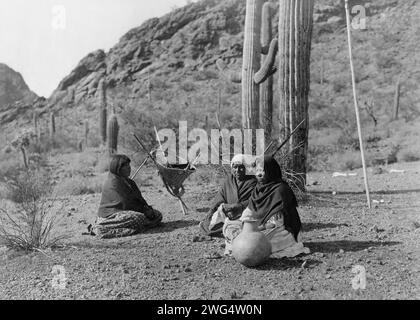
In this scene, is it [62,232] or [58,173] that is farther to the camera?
[58,173]

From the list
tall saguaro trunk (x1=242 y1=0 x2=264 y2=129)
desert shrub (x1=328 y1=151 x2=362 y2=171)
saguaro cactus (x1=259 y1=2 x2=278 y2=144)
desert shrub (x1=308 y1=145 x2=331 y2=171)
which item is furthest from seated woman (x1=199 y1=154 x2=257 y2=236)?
desert shrub (x1=328 y1=151 x2=362 y2=171)

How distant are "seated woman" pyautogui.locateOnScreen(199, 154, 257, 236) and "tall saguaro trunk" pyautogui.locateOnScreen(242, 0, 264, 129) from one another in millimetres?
3390

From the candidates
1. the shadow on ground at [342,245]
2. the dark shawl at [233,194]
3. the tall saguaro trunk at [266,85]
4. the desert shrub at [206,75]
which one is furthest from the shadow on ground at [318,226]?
the desert shrub at [206,75]

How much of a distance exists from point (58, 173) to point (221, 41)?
2394 centimetres

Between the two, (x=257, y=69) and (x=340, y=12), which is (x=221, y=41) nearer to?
(x=340, y=12)

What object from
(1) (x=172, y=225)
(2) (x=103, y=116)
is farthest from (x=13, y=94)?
(1) (x=172, y=225)

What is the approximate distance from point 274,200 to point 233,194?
89 centimetres

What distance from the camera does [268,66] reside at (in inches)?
390

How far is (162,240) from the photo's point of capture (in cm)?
705

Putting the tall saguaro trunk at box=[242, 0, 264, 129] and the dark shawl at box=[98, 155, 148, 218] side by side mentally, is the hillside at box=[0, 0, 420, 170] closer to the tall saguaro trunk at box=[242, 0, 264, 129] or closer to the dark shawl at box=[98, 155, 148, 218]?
the tall saguaro trunk at box=[242, 0, 264, 129]

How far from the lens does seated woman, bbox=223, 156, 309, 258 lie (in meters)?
5.85

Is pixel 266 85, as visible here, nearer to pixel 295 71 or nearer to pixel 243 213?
pixel 295 71

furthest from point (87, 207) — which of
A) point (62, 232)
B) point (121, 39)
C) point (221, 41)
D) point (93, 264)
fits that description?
point (121, 39)
